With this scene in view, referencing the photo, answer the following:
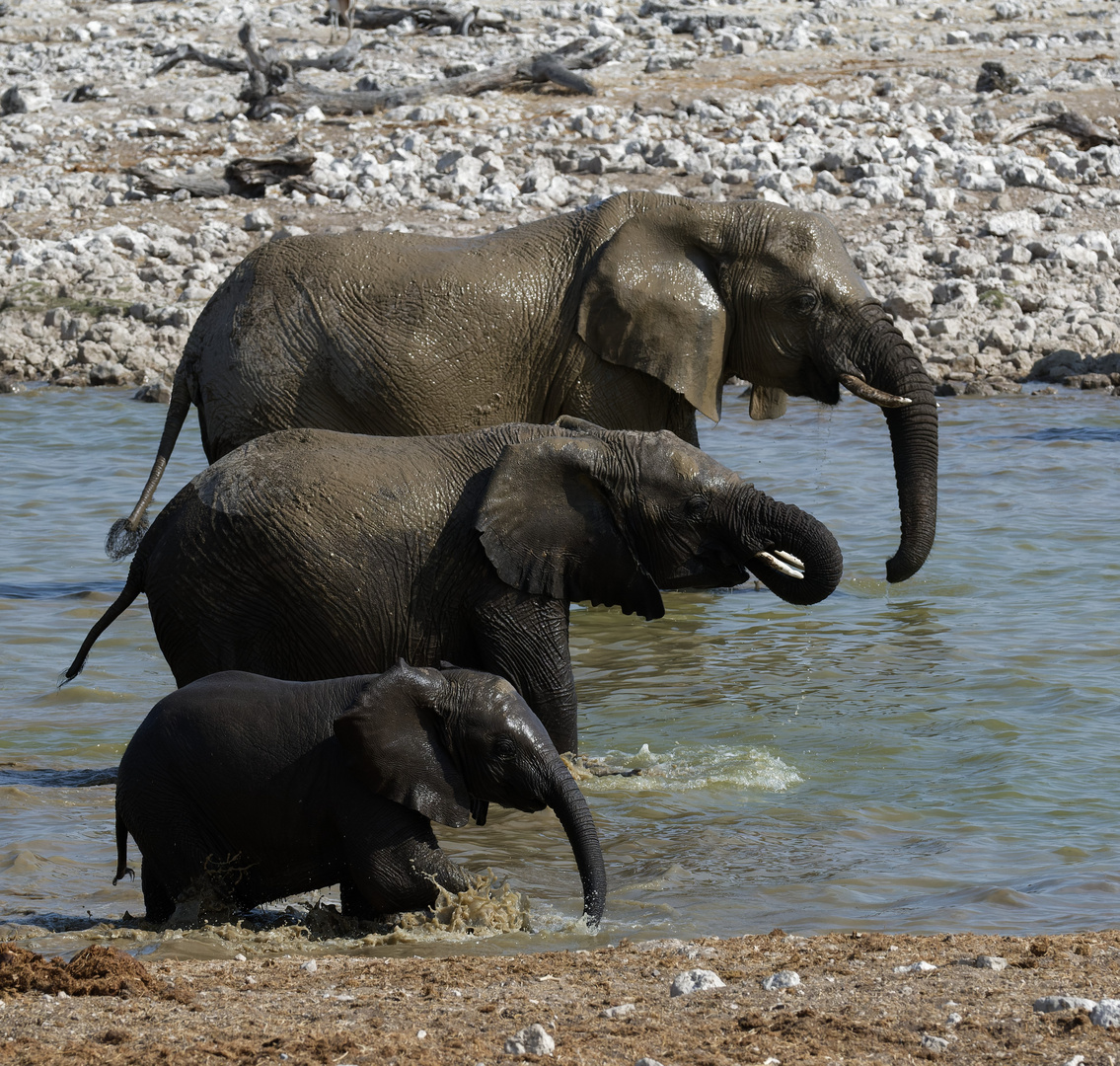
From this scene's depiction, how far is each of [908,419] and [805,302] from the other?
2.45ft

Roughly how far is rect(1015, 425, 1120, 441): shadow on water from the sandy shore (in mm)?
9868

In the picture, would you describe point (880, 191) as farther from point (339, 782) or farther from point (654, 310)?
point (339, 782)

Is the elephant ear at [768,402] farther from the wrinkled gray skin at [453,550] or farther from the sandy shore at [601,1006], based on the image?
the sandy shore at [601,1006]

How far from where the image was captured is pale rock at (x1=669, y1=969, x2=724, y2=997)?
14.8 feet

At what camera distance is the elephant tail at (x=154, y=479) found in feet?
28.4

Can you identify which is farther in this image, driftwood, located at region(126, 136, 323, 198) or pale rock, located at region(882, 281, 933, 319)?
driftwood, located at region(126, 136, 323, 198)

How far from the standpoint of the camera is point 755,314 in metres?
8.71

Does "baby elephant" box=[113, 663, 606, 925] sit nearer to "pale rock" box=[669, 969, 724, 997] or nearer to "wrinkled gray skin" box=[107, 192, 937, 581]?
"pale rock" box=[669, 969, 724, 997]

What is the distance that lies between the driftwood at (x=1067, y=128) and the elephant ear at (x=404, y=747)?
59.4 feet

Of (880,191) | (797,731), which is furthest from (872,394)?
(880,191)

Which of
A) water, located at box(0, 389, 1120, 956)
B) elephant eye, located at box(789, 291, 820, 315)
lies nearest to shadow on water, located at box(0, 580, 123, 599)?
water, located at box(0, 389, 1120, 956)

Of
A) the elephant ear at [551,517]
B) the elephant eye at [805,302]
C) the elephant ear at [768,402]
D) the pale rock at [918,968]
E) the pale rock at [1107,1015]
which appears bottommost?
the pale rock at [918,968]

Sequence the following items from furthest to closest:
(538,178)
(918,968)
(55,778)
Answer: (538,178) → (55,778) → (918,968)

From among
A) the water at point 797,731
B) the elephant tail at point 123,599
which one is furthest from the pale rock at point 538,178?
the elephant tail at point 123,599
